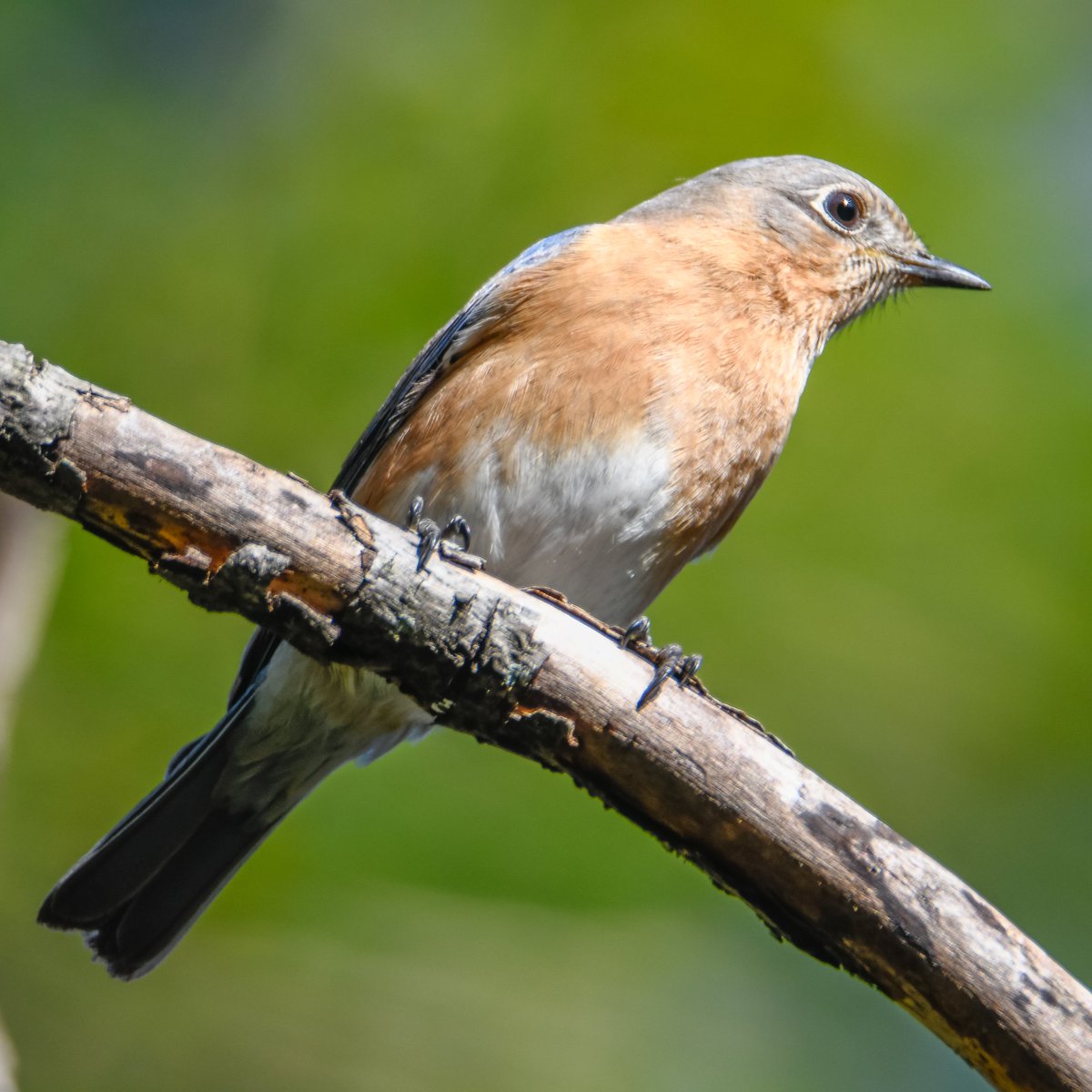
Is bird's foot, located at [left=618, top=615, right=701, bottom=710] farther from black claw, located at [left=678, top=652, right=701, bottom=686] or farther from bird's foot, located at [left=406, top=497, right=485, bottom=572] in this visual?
bird's foot, located at [left=406, top=497, right=485, bottom=572]

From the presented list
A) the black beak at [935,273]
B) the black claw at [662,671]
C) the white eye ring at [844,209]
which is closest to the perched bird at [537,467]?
the white eye ring at [844,209]

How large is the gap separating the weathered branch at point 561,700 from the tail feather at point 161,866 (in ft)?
5.83

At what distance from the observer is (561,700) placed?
11.9ft

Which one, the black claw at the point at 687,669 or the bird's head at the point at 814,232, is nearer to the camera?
the black claw at the point at 687,669

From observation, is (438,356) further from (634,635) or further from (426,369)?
(634,635)

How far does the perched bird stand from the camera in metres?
4.77

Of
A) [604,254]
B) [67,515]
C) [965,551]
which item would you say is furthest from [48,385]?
[965,551]

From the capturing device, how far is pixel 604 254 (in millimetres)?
5113

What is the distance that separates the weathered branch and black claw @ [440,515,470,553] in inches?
35.2

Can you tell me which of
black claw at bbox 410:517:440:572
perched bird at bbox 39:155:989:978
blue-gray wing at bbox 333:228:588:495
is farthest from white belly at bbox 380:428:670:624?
black claw at bbox 410:517:440:572

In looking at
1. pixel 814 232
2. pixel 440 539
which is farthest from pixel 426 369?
pixel 814 232

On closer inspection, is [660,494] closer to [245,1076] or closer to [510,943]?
[510,943]

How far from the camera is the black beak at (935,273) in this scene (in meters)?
5.91

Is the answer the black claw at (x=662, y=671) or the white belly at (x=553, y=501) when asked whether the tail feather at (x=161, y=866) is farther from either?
the black claw at (x=662, y=671)
